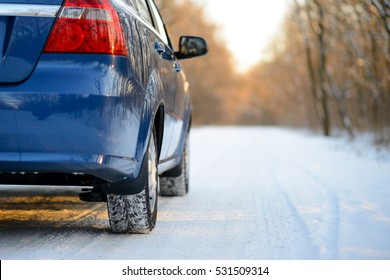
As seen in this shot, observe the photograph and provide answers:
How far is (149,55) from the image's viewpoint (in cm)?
470

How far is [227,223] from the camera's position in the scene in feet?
17.5

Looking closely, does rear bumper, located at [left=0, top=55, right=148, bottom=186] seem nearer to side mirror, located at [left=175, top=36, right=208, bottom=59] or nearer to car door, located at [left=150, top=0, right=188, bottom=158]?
car door, located at [left=150, top=0, right=188, bottom=158]

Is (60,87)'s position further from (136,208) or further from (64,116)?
(136,208)

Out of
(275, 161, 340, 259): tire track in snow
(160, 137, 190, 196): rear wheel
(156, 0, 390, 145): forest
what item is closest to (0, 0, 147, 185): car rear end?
(275, 161, 340, 259): tire track in snow

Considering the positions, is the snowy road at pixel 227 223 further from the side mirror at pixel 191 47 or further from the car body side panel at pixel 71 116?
the side mirror at pixel 191 47

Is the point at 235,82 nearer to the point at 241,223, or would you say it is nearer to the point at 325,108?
the point at 325,108

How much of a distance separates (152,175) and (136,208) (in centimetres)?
35

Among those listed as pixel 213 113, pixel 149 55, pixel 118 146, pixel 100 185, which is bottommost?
pixel 213 113

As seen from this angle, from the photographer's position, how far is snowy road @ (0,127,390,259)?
421 cm

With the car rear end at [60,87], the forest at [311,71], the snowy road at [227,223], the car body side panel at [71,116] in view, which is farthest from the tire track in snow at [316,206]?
the forest at [311,71]

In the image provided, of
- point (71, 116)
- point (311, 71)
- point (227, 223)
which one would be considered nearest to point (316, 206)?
point (227, 223)

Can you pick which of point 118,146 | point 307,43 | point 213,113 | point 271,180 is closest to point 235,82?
point 213,113
